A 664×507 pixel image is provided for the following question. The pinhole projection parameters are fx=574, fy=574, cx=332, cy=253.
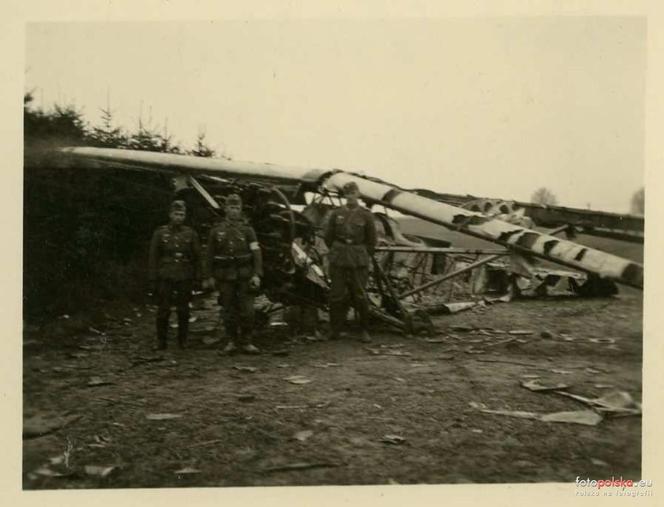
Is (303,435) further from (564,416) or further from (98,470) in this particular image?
(564,416)

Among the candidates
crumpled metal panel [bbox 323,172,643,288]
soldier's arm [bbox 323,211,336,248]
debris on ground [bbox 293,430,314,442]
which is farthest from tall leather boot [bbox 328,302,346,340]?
debris on ground [bbox 293,430,314,442]

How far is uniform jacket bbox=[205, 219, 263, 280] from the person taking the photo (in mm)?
4465

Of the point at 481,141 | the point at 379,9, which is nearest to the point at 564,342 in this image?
the point at 481,141

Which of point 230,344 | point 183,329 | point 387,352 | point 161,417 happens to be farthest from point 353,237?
point 161,417

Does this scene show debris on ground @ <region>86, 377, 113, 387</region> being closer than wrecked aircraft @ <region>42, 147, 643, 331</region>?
Yes

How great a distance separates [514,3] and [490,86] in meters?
0.61

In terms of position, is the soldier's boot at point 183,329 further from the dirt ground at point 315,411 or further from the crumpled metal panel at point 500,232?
the crumpled metal panel at point 500,232

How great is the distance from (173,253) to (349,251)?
1.38 meters

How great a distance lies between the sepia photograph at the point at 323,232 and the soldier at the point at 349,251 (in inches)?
0.7

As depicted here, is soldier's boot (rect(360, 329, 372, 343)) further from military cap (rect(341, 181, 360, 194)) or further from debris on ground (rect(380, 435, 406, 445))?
military cap (rect(341, 181, 360, 194))

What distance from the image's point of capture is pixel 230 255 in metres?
4.46

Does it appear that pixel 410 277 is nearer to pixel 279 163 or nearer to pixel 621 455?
pixel 279 163

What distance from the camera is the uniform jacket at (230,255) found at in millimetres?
4465

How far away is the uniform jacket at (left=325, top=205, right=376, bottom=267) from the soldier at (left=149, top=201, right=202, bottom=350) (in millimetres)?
1124
